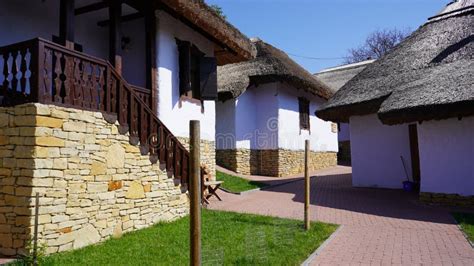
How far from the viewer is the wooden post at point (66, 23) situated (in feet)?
18.5

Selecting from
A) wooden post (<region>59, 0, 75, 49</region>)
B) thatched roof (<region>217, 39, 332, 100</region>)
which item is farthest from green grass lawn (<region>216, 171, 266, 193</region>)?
wooden post (<region>59, 0, 75, 49</region>)

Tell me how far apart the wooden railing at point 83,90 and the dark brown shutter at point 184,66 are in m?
2.28

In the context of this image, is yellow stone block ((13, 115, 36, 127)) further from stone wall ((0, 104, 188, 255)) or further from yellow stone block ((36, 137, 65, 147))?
yellow stone block ((36, 137, 65, 147))

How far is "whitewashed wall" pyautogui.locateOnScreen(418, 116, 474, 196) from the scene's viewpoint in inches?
302

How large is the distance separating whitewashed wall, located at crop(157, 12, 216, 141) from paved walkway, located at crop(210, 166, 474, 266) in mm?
2101

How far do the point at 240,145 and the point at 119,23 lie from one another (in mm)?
7677

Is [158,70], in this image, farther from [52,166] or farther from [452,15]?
[452,15]

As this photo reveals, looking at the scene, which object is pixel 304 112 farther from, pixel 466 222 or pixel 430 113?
pixel 466 222

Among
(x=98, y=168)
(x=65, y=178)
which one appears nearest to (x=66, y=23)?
(x=98, y=168)

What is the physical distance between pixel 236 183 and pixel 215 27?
4.86 meters

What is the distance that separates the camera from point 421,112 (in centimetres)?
759

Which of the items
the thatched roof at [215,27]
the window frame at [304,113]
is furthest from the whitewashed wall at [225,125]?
the window frame at [304,113]

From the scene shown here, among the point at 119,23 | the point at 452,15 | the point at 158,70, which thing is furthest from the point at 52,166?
the point at 452,15

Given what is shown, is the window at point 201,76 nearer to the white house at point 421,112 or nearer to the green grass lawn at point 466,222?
the white house at point 421,112
